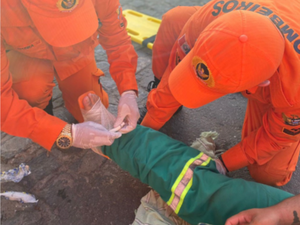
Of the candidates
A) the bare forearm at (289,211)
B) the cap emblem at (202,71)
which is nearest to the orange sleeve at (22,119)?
the cap emblem at (202,71)

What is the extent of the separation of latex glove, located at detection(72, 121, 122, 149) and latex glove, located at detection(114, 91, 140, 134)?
0.08m

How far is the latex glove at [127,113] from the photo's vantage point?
4.34 feet

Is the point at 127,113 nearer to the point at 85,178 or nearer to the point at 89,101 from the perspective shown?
the point at 89,101

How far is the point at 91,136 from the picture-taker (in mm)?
1250

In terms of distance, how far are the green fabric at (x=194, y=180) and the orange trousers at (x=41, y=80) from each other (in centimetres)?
54

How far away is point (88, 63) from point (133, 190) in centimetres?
87

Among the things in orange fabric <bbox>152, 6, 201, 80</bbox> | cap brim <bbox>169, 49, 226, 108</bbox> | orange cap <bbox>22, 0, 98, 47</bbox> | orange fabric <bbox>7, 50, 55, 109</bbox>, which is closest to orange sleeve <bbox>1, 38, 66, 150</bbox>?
orange fabric <bbox>7, 50, 55, 109</bbox>

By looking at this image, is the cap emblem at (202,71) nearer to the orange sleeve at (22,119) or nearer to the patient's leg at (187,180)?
the patient's leg at (187,180)

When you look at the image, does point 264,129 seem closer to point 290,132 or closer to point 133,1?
point 290,132

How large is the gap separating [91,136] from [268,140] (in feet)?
2.91

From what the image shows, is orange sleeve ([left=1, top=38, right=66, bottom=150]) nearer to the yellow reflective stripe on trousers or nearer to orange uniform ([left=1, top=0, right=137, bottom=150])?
orange uniform ([left=1, top=0, right=137, bottom=150])

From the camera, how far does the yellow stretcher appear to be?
8.52 ft

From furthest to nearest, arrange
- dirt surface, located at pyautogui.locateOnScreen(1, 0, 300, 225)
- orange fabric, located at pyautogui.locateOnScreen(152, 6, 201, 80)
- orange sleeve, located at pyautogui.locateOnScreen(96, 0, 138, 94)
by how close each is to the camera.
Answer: orange fabric, located at pyautogui.locateOnScreen(152, 6, 201, 80) → orange sleeve, located at pyautogui.locateOnScreen(96, 0, 138, 94) → dirt surface, located at pyautogui.locateOnScreen(1, 0, 300, 225)

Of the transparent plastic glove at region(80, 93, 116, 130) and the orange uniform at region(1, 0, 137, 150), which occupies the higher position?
the orange uniform at region(1, 0, 137, 150)
